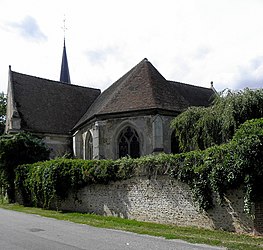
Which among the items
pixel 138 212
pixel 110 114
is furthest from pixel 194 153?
pixel 110 114

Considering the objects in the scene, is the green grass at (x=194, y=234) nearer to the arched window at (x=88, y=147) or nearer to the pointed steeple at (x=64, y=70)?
the arched window at (x=88, y=147)

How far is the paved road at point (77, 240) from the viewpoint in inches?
355

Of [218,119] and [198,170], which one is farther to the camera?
[218,119]

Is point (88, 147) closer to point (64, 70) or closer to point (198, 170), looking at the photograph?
point (198, 170)

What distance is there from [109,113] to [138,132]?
227cm

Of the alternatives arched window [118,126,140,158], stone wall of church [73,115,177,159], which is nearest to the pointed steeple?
stone wall of church [73,115,177,159]

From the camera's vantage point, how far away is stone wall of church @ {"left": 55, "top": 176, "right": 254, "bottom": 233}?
482 inches

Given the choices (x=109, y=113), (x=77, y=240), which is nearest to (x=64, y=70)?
(x=109, y=113)

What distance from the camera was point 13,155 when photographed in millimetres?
25875

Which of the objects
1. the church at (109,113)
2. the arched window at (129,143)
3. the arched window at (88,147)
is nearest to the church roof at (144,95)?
the church at (109,113)

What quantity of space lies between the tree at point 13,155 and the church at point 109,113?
7.89ft

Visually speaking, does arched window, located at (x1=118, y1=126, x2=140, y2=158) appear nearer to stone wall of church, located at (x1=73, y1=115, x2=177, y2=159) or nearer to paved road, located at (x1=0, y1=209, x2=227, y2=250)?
stone wall of church, located at (x1=73, y1=115, x2=177, y2=159)

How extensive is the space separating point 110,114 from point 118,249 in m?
15.3

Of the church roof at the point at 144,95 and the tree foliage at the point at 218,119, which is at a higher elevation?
the church roof at the point at 144,95
